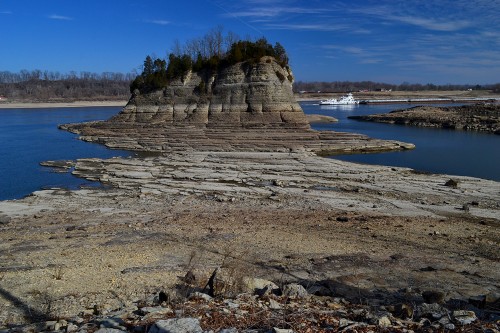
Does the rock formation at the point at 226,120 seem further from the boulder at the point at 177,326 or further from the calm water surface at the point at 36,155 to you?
the boulder at the point at 177,326

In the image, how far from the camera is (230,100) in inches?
1715

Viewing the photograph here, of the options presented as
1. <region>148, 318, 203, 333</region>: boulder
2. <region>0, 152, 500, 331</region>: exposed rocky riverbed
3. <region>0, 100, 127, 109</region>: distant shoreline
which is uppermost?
<region>0, 100, 127, 109</region>: distant shoreline

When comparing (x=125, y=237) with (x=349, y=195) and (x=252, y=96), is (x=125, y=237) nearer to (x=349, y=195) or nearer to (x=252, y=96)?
(x=349, y=195)

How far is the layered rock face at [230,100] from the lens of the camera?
41938mm

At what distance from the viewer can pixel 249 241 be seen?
12805 millimetres

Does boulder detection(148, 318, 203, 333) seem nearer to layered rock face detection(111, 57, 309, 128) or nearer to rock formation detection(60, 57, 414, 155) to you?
rock formation detection(60, 57, 414, 155)

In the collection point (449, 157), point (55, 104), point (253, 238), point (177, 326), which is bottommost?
point (253, 238)

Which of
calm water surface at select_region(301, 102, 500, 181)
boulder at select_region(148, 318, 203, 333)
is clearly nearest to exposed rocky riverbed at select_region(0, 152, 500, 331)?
boulder at select_region(148, 318, 203, 333)

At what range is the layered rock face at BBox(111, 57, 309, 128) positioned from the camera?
138 feet

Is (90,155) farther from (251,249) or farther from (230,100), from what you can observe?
(251,249)

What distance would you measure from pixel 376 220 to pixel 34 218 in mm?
12120

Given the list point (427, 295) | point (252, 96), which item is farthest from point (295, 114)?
point (427, 295)

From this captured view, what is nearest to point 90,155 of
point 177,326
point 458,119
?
point 177,326

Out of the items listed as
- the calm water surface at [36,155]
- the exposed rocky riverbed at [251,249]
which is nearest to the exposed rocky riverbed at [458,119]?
the exposed rocky riverbed at [251,249]
